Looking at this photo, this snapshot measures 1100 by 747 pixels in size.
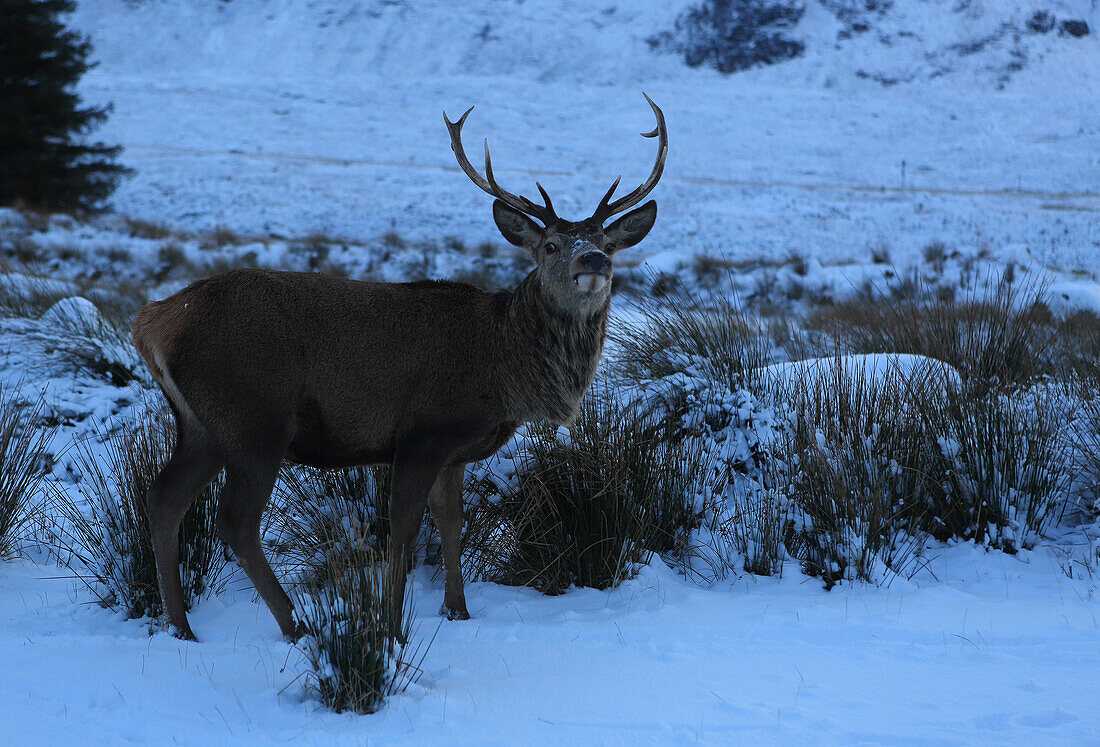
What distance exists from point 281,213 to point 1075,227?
1906cm

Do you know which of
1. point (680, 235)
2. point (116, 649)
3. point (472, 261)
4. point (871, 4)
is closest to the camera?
point (116, 649)

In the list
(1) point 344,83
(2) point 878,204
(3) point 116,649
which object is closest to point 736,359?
(3) point 116,649

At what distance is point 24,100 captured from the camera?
18.3 metres

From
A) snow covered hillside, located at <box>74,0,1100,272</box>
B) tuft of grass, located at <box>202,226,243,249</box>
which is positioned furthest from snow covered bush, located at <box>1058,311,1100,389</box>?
tuft of grass, located at <box>202,226,243,249</box>

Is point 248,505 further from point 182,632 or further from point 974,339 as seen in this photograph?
point 974,339

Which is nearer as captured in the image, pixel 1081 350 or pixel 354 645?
pixel 354 645

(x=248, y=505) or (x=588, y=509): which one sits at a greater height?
(x=248, y=505)

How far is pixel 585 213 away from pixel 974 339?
16980 millimetres

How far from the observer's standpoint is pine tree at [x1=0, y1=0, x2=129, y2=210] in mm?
18156

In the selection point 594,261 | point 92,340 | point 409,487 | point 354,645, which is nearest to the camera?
point 354,645

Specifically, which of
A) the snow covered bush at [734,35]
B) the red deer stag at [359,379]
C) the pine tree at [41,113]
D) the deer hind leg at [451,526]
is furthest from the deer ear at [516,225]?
the snow covered bush at [734,35]

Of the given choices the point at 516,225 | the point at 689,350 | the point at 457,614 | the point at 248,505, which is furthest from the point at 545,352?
the point at 689,350

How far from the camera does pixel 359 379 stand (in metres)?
4.00

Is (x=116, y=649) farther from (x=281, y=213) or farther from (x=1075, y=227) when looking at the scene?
(x=1075, y=227)
